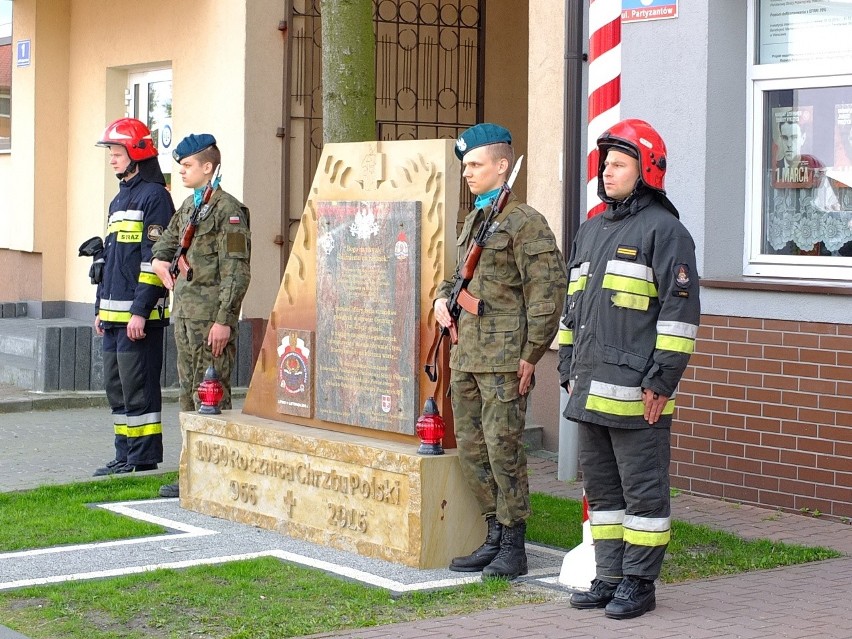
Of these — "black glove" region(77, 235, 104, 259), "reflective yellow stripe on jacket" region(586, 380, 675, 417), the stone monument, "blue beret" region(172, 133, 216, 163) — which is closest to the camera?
"reflective yellow stripe on jacket" region(586, 380, 675, 417)

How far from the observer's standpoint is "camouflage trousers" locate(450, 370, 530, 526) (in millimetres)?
6484

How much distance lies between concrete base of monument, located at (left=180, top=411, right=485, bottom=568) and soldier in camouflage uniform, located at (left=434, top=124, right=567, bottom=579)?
140mm

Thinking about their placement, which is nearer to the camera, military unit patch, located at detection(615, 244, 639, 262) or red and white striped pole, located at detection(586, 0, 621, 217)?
military unit patch, located at detection(615, 244, 639, 262)

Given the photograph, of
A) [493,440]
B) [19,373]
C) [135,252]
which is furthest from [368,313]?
[19,373]

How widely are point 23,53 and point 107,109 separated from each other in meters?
1.65

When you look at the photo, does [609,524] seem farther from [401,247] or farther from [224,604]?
[401,247]

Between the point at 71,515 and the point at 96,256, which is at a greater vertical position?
the point at 96,256

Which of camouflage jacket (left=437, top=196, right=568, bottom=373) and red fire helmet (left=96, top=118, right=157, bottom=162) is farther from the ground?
red fire helmet (left=96, top=118, right=157, bottom=162)

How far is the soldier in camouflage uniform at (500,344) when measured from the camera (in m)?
6.44

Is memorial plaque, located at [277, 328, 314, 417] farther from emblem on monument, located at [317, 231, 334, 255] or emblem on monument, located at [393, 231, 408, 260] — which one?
emblem on monument, located at [393, 231, 408, 260]

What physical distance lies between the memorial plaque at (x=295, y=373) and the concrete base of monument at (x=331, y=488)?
117 mm

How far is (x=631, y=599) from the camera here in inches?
229

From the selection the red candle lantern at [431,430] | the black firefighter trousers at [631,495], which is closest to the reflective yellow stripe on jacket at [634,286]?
the black firefighter trousers at [631,495]

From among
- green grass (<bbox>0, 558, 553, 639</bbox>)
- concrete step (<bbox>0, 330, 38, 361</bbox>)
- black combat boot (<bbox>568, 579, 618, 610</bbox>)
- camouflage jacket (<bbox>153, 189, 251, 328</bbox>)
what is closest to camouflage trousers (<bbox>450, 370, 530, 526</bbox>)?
green grass (<bbox>0, 558, 553, 639</bbox>)
